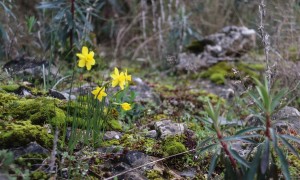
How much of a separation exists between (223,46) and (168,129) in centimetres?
347

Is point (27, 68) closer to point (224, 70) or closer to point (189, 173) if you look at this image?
point (189, 173)

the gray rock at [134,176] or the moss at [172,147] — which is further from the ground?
the moss at [172,147]

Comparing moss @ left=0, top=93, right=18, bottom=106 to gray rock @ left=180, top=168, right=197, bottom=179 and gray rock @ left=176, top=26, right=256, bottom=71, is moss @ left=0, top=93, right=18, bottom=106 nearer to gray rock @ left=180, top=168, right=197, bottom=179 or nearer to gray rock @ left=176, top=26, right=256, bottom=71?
gray rock @ left=180, top=168, right=197, bottom=179

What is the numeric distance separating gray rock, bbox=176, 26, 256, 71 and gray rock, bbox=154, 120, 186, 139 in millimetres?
2997

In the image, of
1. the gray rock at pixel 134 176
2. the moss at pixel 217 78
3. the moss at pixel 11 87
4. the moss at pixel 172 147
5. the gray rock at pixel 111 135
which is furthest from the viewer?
the moss at pixel 217 78

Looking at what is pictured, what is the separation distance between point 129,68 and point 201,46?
3.63 ft

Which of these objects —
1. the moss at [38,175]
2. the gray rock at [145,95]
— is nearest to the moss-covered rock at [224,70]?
the gray rock at [145,95]

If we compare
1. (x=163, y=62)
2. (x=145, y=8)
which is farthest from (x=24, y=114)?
(x=145, y=8)

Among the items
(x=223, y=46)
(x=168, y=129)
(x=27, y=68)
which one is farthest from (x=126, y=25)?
(x=168, y=129)

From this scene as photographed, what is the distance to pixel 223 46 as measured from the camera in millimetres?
5730

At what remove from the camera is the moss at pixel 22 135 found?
1.95 meters

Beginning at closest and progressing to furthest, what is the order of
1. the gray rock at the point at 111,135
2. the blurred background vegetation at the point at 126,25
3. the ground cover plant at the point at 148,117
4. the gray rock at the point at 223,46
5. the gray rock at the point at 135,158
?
the ground cover plant at the point at 148,117, the gray rock at the point at 135,158, the gray rock at the point at 111,135, the blurred background vegetation at the point at 126,25, the gray rock at the point at 223,46

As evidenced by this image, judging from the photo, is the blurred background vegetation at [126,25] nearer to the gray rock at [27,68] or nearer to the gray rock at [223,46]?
the gray rock at [27,68]

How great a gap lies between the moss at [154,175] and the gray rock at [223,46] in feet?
11.7
